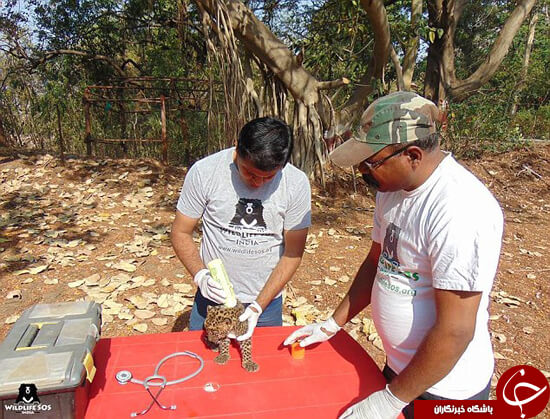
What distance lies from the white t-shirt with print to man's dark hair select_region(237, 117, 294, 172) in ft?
1.61

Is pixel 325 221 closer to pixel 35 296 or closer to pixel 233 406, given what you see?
pixel 35 296

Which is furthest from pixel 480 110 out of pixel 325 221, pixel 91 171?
pixel 91 171

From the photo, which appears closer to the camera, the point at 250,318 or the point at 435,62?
the point at 250,318

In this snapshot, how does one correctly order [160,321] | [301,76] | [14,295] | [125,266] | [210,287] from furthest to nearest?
[301,76]
[125,266]
[14,295]
[160,321]
[210,287]

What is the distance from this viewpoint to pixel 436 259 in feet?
3.83

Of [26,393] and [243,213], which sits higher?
[243,213]

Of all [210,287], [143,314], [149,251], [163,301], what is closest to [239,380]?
[210,287]

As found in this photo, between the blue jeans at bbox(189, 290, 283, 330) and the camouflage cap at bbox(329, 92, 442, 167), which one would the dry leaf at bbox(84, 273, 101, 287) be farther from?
the camouflage cap at bbox(329, 92, 442, 167)

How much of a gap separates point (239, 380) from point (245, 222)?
768 millimetres

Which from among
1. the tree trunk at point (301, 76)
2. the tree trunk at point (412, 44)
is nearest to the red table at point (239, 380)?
the tree trunk at point (301, 76)

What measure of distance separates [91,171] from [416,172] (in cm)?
712

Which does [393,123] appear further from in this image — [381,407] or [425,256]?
[381,407]

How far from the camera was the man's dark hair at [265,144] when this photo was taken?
5.65 feet

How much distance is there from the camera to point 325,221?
5875 mm
